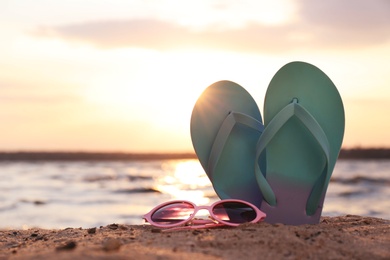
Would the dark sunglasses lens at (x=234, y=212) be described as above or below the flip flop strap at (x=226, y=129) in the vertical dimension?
below

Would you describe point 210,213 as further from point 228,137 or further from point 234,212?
point 228,137

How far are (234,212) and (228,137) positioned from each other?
2.27 feet

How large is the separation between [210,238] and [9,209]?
284 inches

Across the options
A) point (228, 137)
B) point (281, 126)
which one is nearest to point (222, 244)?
point (281, 126)

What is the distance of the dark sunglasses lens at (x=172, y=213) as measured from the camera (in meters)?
4.04

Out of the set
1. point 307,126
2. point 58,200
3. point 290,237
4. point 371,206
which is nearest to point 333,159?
point 307,126

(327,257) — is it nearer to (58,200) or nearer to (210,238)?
(210,238)

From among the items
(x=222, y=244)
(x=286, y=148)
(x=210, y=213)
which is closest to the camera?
(x=222, y=244)

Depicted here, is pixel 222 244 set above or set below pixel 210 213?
below

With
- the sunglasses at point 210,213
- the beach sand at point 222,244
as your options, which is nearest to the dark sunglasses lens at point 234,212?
the sunglasses at point 210,213

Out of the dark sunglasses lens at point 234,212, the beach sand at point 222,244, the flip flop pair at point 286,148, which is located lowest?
the beach sand at point 222,244

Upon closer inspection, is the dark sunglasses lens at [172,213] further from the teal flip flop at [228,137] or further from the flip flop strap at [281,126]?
the flip flop strap at [281,126]

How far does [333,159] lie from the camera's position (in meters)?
4.18

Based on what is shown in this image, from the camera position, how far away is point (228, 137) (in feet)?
14.6
